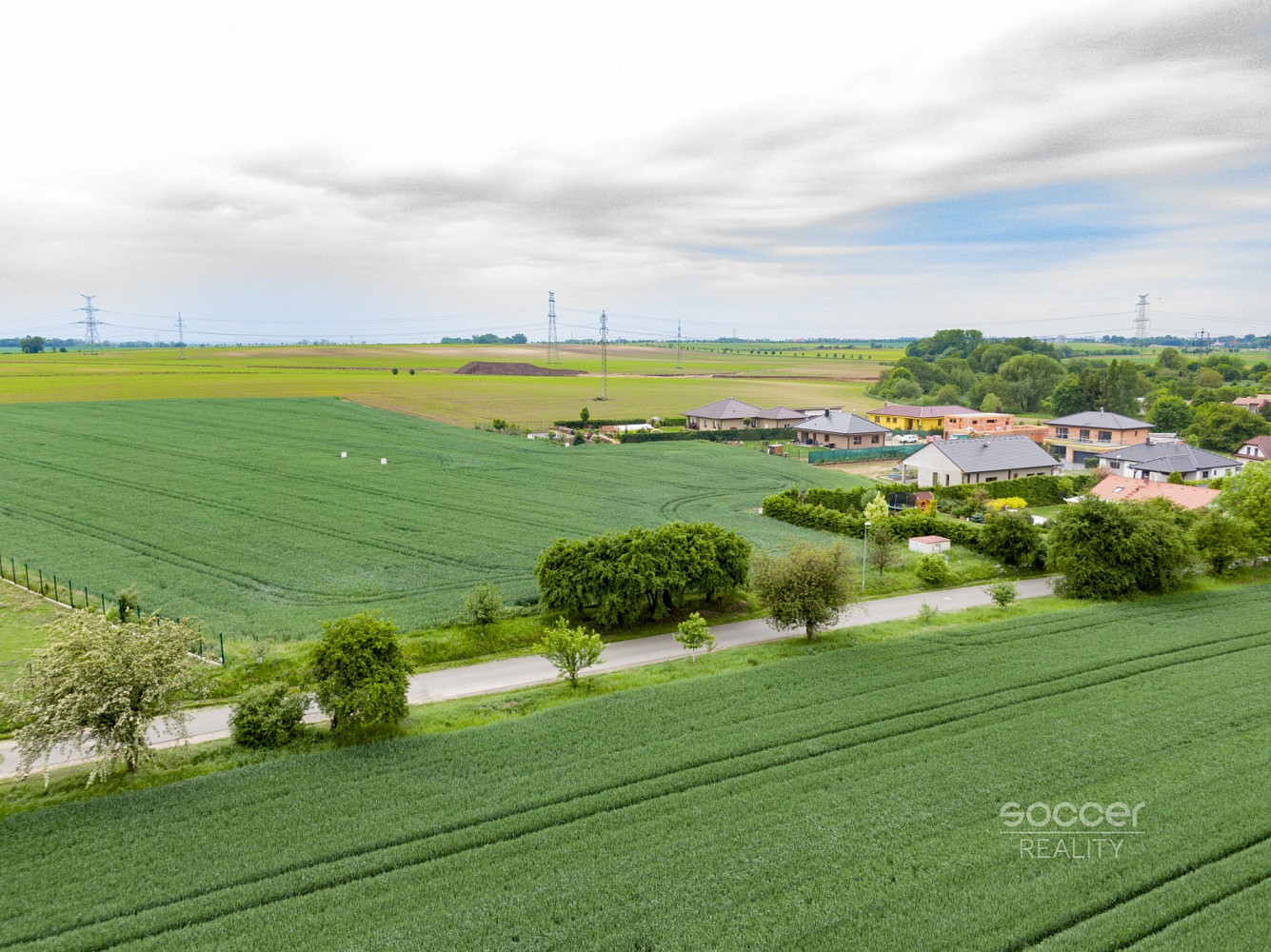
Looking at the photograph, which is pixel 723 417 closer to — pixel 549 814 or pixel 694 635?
pixel 694 635

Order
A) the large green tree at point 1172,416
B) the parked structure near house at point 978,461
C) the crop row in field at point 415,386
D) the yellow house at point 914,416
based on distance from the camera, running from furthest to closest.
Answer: the yellow house at point 914,416 → the large green tree at point 1172,416 → the crop row in field at point 415,386 → the parked structure near house at point 978,461

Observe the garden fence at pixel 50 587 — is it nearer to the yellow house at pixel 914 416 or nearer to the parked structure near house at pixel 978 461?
the parked structure near house at pixel 978 461

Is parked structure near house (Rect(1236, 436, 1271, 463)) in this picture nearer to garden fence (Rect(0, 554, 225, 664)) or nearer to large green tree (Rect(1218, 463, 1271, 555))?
large green tree (Rect(1218, 463, 1271, 555))

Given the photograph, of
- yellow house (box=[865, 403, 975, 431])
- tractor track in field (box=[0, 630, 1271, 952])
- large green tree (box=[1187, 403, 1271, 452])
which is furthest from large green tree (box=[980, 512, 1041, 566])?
large green tree (box=[1187, 403, 1271, 452])

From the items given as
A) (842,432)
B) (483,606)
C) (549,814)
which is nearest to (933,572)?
(483,606)

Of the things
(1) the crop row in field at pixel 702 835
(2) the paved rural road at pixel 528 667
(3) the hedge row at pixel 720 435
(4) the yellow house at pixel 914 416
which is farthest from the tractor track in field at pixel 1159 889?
(4) the yellow house at pixel 914 416
